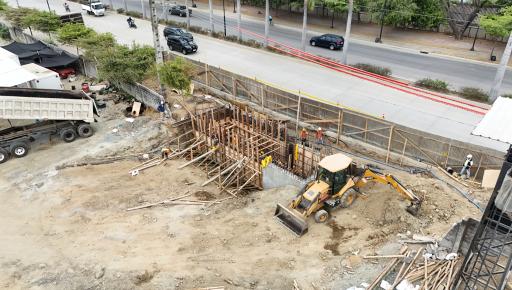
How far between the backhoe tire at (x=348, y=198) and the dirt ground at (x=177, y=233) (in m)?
0.29

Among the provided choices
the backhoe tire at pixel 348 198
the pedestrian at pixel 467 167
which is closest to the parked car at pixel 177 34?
the backhoe tire at pixel 348 198

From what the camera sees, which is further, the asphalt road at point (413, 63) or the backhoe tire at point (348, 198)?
the asphalt road at point (413, 63)

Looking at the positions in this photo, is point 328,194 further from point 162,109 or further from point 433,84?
point 433,84

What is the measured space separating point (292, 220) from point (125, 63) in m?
17.7

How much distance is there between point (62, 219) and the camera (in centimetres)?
1706

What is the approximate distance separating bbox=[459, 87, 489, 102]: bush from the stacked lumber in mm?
16405

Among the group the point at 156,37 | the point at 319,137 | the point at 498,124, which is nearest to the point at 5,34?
the point at 156,37

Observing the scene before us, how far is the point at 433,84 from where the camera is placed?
27.2 m

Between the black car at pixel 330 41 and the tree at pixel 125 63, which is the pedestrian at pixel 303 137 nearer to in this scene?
the tree at pixel 125 63

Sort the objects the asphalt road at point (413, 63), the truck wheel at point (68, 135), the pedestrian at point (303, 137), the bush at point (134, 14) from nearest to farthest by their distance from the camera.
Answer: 1. the pedestrian at point (303, 137)
2. the truck wheel at point (68, 135)
3. the asphalt road at point (413, 63)
4. the bush at point (134, 14)

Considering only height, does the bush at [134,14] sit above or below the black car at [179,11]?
below

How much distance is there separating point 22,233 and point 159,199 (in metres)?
5.91

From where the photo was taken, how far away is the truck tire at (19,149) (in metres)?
21.7

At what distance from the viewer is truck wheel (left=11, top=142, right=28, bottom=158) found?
21.7 m
